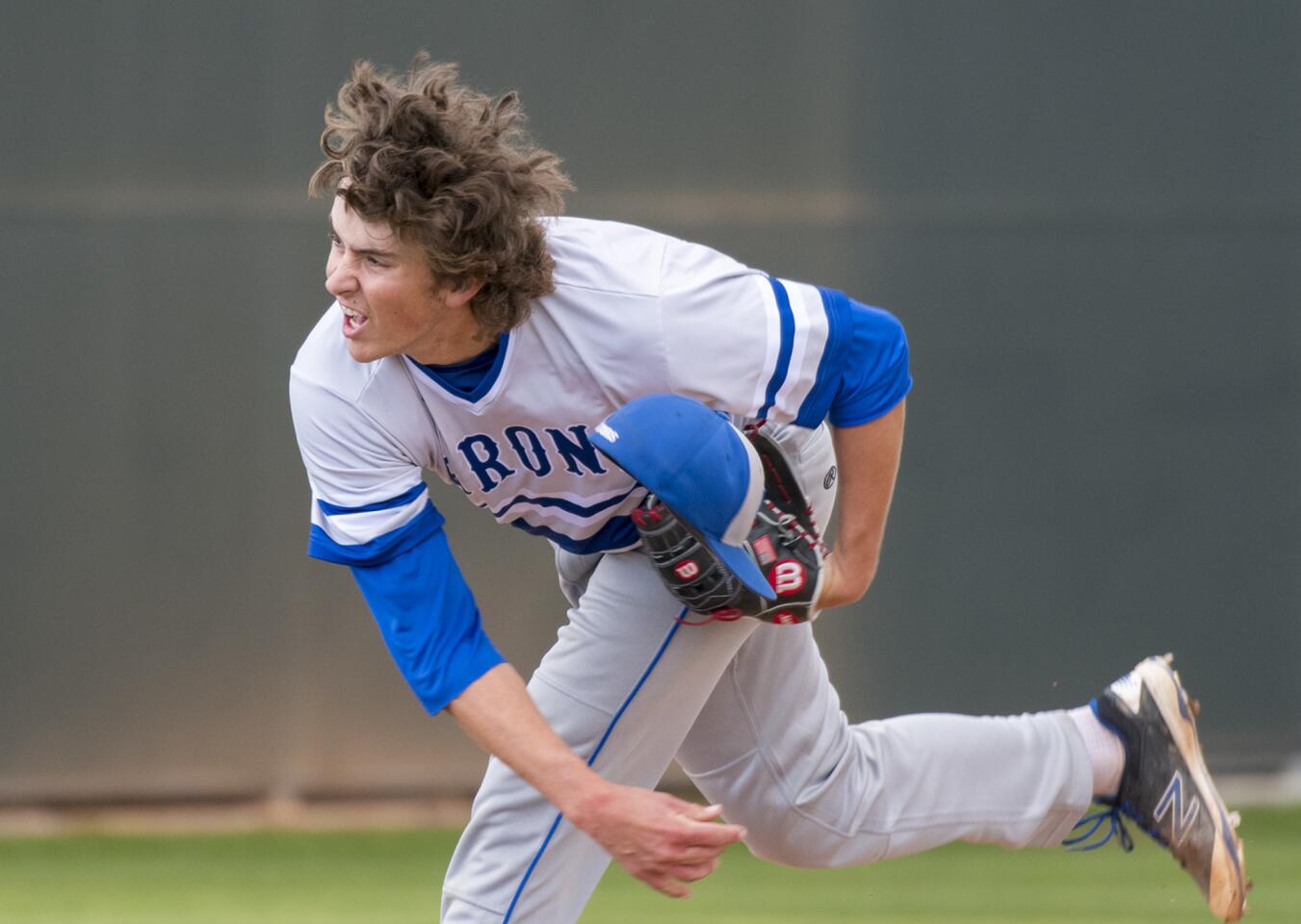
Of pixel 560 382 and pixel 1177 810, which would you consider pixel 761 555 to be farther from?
pixel 1177 810

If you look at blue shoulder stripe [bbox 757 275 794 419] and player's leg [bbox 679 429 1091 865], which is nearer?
blue shoulder stripe [bbox 757 275 794 419]

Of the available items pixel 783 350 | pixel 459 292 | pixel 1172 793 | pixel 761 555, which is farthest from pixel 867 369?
pixel 1172 793

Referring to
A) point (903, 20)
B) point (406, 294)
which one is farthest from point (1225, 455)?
point (406, 294)

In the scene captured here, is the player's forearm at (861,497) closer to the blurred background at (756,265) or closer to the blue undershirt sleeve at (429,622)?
the blue undershirt sleeve at (429,622)

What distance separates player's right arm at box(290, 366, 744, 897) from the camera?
248 cm

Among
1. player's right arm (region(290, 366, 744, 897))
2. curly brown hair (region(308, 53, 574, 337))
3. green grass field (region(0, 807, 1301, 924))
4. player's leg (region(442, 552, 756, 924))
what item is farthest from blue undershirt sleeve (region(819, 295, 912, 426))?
green grass field (region(0, 807, 1301, 924))

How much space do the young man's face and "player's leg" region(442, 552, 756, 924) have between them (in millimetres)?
688

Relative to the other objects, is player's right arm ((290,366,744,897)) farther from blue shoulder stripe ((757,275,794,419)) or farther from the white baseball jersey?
blue shoulder stripe ((757,275,794,419))

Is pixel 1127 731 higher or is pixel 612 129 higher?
pixel 612 129

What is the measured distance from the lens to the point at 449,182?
256cm

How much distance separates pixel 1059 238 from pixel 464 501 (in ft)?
8.03

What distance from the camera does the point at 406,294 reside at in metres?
2.55

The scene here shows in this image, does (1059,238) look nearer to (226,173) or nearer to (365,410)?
(226,173)

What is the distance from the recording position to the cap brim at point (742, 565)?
8.71 ft
